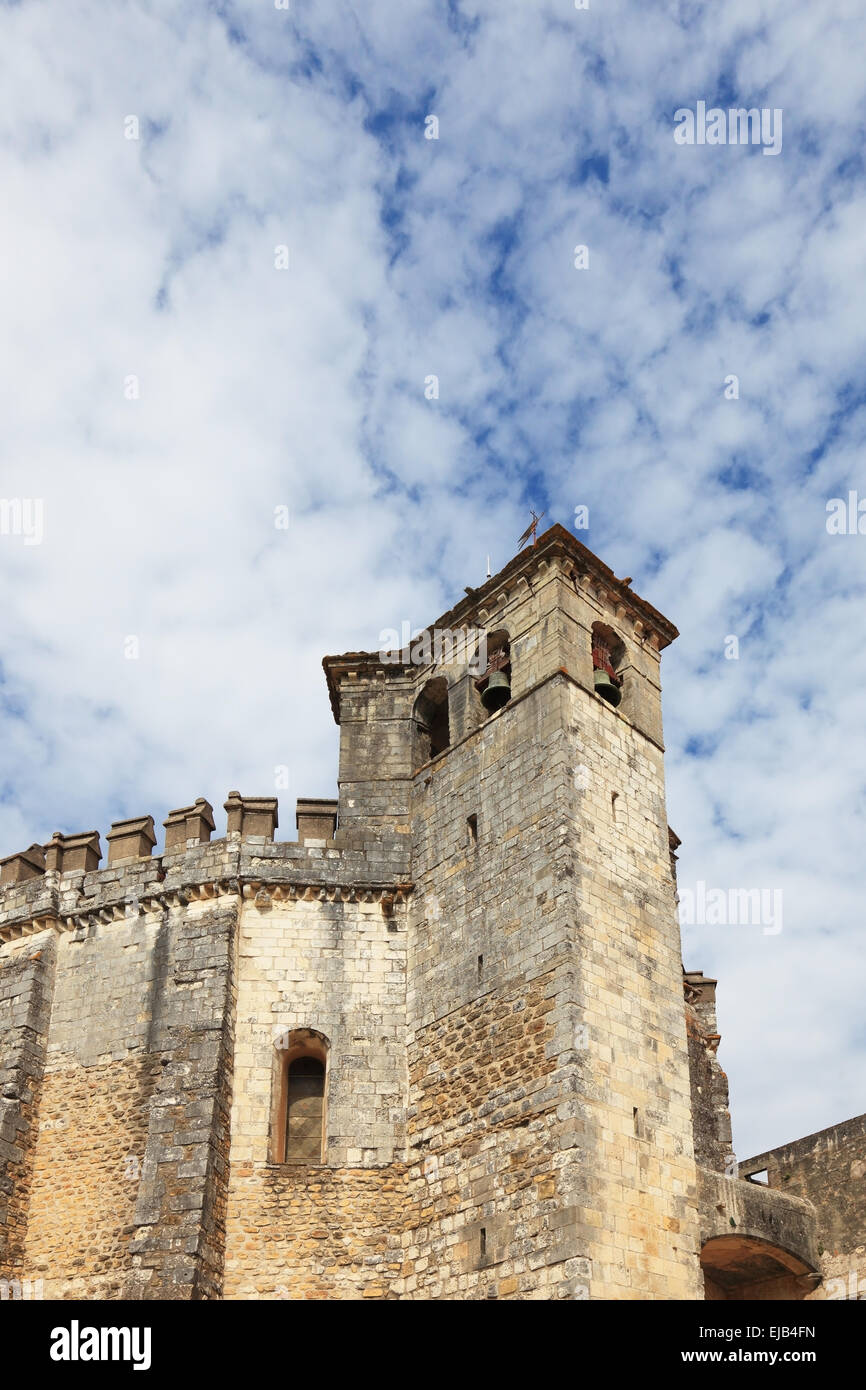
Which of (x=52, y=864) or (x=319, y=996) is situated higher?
(x=52, y=864)

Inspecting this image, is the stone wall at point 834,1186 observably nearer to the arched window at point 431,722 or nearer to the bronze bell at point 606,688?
the bronze bell at point 606,688

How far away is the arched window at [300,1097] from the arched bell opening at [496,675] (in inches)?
184

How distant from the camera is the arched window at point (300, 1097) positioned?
14695 millimetres

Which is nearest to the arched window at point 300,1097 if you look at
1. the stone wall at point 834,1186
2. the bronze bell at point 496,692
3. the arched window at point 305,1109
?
the arched window at point 305,1109

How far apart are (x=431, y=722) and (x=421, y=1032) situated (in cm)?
457

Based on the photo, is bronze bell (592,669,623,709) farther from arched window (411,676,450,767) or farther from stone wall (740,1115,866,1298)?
stone wall (740,1115,866,1298)

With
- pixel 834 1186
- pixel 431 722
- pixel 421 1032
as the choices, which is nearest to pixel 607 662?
pixel 431 722

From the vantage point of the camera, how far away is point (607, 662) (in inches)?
669

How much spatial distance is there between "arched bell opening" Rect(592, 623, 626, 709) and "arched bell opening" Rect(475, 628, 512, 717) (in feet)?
3.62

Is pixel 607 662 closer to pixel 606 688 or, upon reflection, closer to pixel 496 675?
pixel 606 688

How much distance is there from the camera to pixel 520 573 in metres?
16.8
